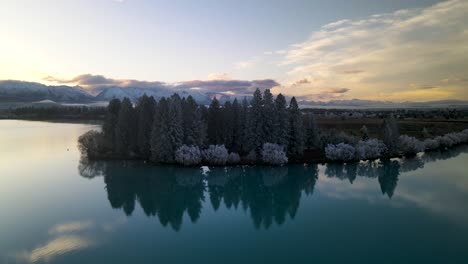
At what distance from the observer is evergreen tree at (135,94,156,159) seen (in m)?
62.2

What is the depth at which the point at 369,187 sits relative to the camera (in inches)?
1810

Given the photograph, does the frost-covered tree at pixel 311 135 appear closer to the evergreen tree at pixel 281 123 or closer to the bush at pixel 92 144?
the evergreen tree at pixel 281 123

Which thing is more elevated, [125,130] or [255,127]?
[255,127]

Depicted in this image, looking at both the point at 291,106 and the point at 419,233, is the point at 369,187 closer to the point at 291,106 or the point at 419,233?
the point at 419,233

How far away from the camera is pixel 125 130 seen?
63.8m

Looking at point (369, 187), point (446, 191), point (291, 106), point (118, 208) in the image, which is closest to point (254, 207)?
point (118, 208)

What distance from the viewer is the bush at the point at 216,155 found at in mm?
58031

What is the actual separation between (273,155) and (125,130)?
94.6 feet

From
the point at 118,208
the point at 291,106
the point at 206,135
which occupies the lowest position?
the point at 118,208

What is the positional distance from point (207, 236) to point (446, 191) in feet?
111

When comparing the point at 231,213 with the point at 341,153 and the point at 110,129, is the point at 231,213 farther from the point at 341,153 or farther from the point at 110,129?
the point at 110,129

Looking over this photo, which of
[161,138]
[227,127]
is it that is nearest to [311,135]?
[227,127]

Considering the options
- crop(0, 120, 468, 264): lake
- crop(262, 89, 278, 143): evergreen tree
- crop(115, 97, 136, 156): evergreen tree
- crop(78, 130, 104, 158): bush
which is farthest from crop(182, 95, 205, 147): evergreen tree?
crop(78, 130, 104, 158): bush

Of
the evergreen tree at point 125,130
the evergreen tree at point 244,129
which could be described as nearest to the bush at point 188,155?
the evergreen tree at point 244,129
